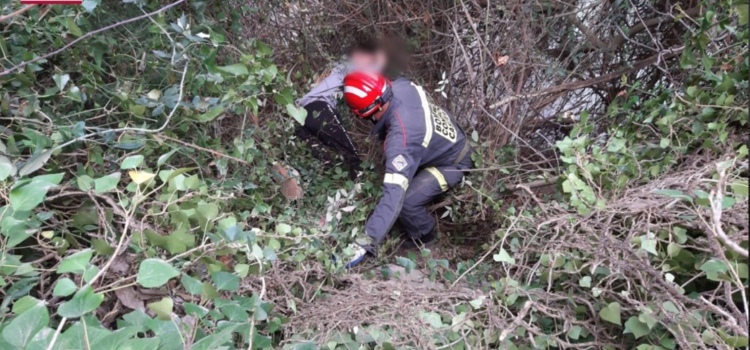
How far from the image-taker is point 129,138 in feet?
5.08

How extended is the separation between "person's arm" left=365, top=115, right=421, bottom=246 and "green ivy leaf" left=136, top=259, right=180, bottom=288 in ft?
6.09

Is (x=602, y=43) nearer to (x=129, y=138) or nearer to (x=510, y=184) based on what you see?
(x=510, y=184)

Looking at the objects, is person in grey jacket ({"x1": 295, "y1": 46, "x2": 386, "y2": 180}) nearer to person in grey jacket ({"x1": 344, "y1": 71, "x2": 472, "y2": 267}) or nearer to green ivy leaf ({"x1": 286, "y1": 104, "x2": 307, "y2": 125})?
person in grey jacket ({"x1": 344, "y1": 71, "x2": 472, "y2": 267})

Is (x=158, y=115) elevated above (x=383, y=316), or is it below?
above

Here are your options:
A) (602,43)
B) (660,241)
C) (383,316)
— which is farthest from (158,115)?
(602,43)

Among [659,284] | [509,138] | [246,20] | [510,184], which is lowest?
[510,184]

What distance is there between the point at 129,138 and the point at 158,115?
0.21 metres

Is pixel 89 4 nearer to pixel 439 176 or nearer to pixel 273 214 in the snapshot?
pixel 273 214

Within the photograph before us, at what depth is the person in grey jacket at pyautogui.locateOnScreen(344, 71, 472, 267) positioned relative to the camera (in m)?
2.79

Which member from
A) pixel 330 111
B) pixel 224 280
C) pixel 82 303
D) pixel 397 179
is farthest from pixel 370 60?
pixel 82 303

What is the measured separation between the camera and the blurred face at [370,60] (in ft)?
10.8

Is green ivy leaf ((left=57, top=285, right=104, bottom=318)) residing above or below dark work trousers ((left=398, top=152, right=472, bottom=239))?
above

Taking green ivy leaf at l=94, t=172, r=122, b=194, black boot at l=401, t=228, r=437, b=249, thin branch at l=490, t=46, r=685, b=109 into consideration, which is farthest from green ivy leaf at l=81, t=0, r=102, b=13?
black boot at l=401, t=228, r=437, b=249

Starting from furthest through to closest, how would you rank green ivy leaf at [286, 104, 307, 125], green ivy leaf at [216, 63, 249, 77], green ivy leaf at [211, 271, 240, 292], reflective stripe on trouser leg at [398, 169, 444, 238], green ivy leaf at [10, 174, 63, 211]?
reflective stripe on trouser leg at [398, 169, 444, 238] → green ivy leaf at [286, 104, 307, 125] → green ivy leaf at [216, 63, 249, 77] → green ivy leaf at [211, 271, 240, 292] → green ivy leaf at [10, 174, 63, 211]
